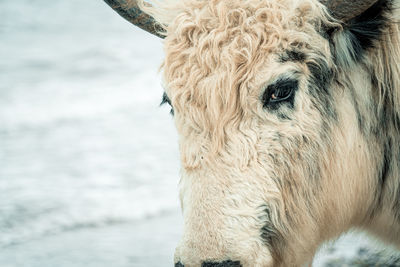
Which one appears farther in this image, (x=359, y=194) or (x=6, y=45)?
(x=6, y=45)

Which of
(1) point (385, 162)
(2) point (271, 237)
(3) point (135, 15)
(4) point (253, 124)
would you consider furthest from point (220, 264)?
(3) point (135, 15)

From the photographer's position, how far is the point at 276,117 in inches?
108

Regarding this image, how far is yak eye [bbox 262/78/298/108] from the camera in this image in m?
2.75

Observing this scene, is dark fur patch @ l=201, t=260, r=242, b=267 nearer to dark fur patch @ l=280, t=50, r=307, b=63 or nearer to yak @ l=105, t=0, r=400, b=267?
yak @ l=105, t=0, r=400, b=267

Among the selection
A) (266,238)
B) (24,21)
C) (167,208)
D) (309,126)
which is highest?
(24,21)

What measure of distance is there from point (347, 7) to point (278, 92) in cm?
52

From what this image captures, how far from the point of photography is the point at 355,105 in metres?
3.00

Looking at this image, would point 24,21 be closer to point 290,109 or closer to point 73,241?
point 73,241

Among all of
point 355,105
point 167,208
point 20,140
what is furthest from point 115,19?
point 355,105

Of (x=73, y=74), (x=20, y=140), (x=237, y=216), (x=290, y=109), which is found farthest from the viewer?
(x=73, y=74)

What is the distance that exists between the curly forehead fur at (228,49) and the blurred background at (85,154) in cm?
55

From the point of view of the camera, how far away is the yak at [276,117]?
266cm

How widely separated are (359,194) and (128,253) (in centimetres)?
280

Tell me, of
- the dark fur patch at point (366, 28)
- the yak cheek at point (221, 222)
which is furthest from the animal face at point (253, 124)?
the dark fur patch at point (366, 28)
